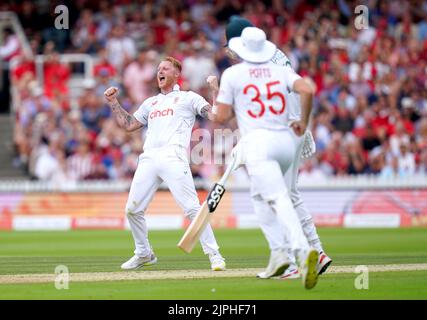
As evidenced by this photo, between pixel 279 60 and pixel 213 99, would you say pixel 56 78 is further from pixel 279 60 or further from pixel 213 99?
pixel 279 60

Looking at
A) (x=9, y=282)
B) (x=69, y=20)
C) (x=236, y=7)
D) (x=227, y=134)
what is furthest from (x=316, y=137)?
(x=9, y=282)

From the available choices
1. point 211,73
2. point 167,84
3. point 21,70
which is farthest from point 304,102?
point 21,70

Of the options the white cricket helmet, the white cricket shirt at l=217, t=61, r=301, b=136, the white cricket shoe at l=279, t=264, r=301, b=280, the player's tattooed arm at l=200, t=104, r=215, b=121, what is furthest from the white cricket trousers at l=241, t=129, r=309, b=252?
the player's tattooed arm at l=200, t=104, r=215, b=121

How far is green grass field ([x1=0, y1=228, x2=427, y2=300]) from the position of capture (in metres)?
10.2

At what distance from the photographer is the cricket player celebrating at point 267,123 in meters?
10.3

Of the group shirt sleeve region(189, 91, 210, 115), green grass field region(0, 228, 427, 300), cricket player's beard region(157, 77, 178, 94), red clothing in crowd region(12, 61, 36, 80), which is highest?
red clothing in crowd region(12, 61, 36, 80)

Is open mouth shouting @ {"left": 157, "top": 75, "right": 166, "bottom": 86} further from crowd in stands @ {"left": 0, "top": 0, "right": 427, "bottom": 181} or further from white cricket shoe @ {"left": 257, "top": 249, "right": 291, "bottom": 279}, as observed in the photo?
crowd in stands @ {"left": 0, "top": 0, "right": 427, "bottom": 181}

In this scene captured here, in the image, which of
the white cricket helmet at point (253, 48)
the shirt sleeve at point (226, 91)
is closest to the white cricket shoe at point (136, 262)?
the shirt sleeve at point (226, 91)

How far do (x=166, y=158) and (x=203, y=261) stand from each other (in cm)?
213

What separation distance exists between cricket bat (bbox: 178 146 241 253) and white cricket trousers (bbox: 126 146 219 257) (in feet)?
4.88

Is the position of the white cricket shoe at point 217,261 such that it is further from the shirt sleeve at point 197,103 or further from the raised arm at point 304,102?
the raised arm at point 304,102

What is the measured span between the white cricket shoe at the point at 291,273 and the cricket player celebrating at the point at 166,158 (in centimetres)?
105

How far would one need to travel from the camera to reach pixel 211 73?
2702 centimetres

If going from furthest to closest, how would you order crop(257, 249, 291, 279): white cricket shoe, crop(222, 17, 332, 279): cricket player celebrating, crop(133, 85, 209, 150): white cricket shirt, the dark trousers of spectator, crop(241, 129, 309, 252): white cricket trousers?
1. the dark trousers of spectator
2. crop(133, 85, 209, 150): white cricket shirt
3. crop(222, 17, 332, 279): cricket player celebrating
4. crop(257, 249, 291, 279): white cricket shoe
5. crop(241, 129, 309, 252): white cricket trousers
